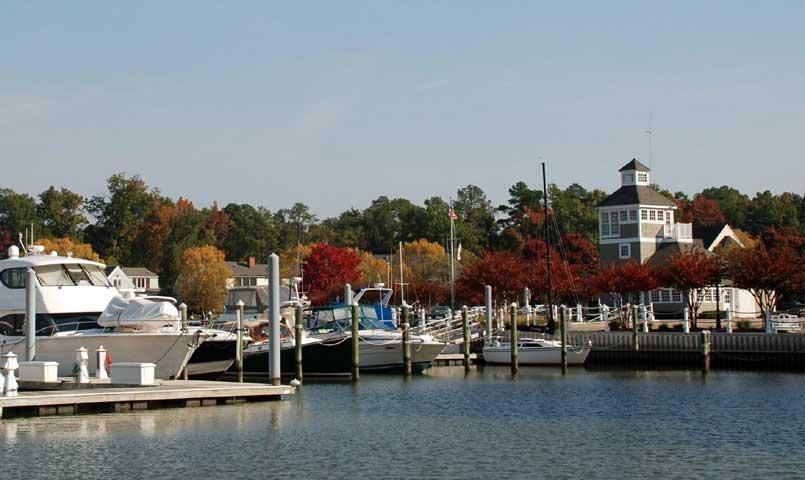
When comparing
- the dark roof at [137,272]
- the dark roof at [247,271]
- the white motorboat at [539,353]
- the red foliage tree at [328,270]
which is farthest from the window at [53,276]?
the dark roof at [247,271]

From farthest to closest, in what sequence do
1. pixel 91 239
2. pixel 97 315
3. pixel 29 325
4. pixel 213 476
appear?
pixel 91 239 < pixel 97 315 < pixel 29 325 < pixel 213 476

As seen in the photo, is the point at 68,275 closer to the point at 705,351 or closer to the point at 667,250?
the point at 705,351

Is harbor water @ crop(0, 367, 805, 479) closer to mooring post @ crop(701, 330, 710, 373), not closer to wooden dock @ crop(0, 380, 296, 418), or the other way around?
wooden dock @ crop(0, 380, 296, 418)

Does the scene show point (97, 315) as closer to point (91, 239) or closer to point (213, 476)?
point (213, 476)

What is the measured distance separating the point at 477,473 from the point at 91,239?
122093 mm

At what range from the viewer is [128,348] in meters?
38.1

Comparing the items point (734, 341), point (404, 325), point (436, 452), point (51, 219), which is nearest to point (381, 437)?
point (436, 452)

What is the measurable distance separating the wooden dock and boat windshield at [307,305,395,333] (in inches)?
544

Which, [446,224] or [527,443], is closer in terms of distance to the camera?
[527,443]

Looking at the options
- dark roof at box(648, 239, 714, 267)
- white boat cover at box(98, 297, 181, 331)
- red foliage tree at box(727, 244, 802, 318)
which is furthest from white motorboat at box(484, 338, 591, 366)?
dark roof at box(648, 239, 714, 267)

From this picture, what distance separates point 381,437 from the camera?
30406 mm

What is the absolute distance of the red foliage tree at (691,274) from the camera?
215ft

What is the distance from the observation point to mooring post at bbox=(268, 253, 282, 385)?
36.3 metres

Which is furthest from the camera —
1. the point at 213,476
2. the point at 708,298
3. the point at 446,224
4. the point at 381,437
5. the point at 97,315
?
the point at 446,224
